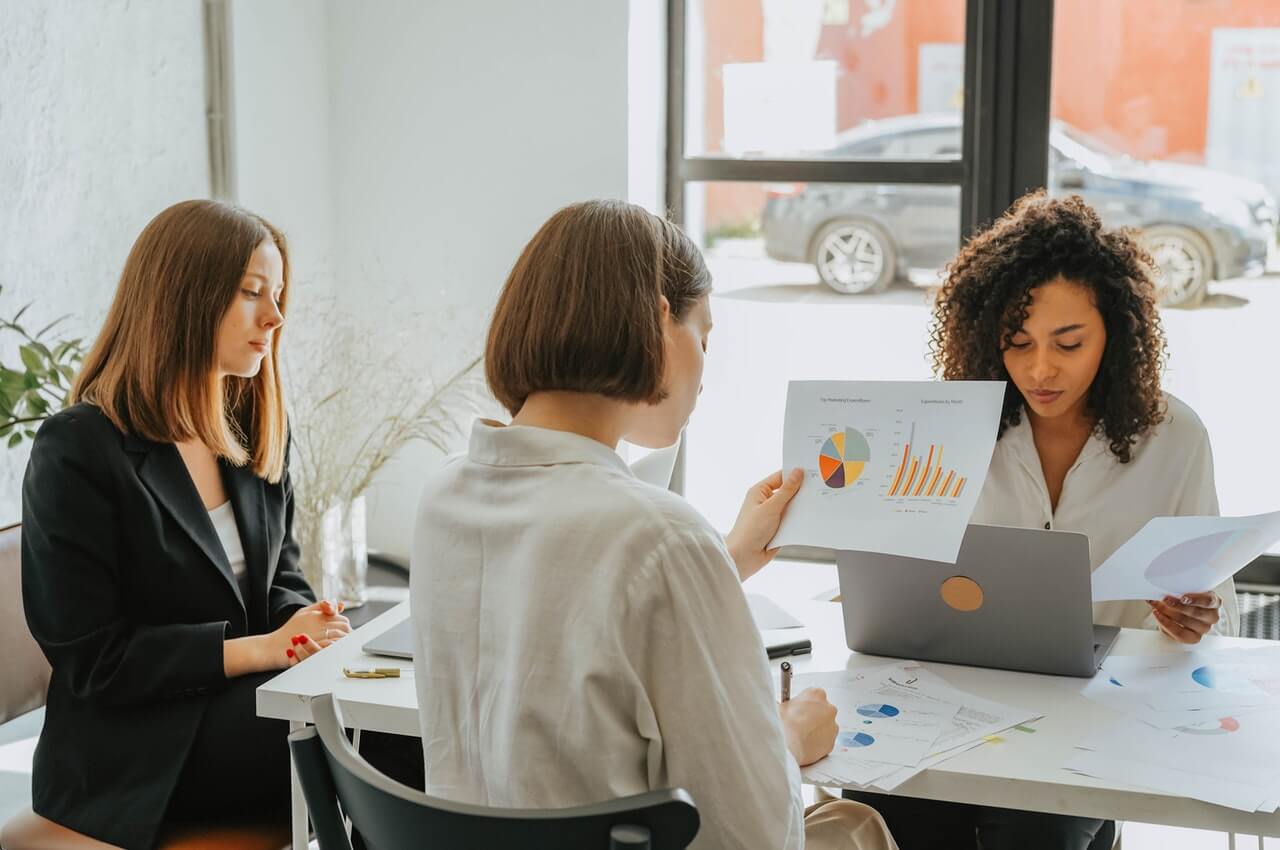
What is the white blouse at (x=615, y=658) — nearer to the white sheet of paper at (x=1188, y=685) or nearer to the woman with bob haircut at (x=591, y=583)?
the woman with bob haircut at (x=591, y=583)

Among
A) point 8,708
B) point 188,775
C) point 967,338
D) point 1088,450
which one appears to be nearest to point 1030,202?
point 967,338

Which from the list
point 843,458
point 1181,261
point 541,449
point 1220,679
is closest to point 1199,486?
point 1220,679

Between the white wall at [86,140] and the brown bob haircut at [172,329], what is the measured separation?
2.54 ft

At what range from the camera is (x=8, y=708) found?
6.24 ft

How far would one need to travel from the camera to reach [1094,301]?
→ 7.09 feet

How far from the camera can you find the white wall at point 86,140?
2553 mm

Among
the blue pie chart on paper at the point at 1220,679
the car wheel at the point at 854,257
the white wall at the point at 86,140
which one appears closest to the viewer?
the blue pie chart on paper at the point at 1220,679

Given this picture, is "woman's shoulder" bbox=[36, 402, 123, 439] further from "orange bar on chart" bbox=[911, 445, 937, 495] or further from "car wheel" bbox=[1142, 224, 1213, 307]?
"car wheel" bbox=[1142, 224, 1213, 307]

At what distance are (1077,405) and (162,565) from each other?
1.52m

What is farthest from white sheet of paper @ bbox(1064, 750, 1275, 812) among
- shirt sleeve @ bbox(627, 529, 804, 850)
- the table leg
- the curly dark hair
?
the table leg

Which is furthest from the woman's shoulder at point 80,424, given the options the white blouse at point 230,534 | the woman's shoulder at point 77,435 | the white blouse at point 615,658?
the white blouse at point 615,658

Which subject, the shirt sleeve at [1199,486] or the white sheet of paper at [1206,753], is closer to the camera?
the white sheet of paper at [1206,753]

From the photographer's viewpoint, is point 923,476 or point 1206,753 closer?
point 1206,753

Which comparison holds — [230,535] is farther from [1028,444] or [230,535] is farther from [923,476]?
[1028,444]
